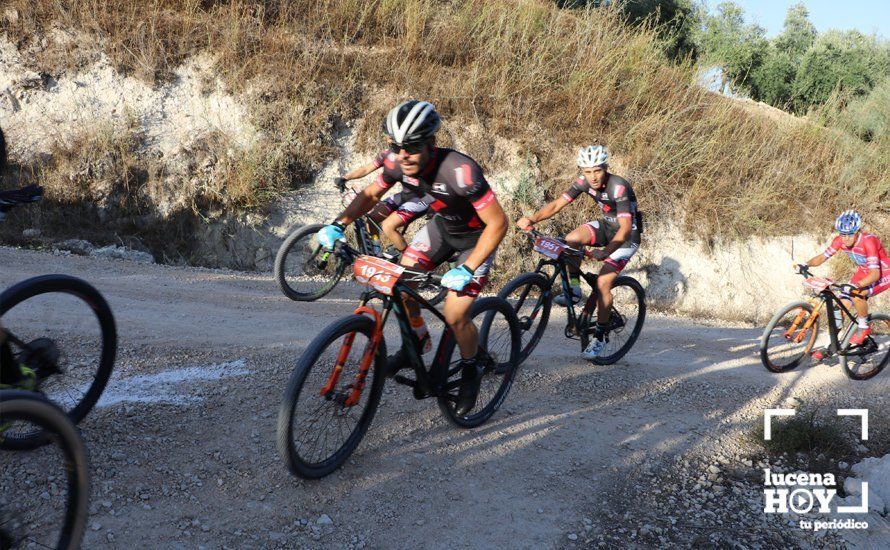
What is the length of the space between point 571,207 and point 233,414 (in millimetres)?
10251

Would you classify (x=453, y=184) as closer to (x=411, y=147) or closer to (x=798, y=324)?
(x=411, y=147)

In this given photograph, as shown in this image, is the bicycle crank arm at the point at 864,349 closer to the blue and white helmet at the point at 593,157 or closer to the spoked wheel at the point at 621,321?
the spoked wheel at the point at 621,321

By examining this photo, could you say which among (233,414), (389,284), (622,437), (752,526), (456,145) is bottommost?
(752,526)

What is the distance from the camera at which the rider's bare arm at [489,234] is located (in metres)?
4.17

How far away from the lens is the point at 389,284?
12.6 ft

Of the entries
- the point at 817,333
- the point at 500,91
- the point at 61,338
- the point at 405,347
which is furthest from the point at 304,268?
the point at 500,91

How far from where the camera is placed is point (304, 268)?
8117 mm

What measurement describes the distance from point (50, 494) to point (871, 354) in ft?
30.8

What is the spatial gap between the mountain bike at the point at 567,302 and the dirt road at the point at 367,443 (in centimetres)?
28

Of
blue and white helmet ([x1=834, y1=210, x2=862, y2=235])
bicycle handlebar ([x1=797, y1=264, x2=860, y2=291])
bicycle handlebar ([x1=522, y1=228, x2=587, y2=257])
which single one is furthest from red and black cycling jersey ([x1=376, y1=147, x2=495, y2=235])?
blue and white helmet ([x1=834, y1=210, x2=862, y2=235])

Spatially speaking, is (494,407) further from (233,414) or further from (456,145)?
(456,145)

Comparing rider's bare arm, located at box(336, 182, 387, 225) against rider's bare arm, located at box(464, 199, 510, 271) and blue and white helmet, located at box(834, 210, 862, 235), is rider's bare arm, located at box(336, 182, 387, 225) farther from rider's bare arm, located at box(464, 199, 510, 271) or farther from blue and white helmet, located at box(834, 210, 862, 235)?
blue and white helmet, located at box(834, 210, 862, 235)

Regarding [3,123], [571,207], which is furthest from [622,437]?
[3,123]

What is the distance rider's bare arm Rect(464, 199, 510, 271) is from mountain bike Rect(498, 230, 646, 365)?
1.36 meters
